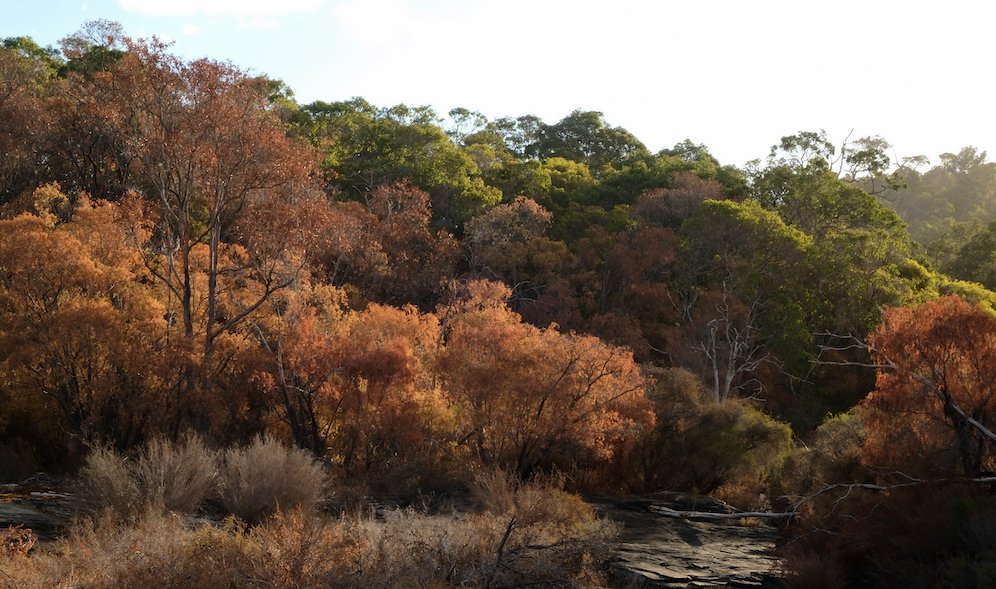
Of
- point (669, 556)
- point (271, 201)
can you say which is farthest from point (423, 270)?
point (669, 556)

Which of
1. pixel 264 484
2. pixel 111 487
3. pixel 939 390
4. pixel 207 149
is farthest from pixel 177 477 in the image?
pixel 939 390

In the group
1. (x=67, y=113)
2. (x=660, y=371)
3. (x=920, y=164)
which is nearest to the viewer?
(x=660, y=371)

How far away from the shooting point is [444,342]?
102 ft

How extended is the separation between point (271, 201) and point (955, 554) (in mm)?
19561

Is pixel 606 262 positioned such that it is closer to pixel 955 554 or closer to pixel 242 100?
pixel 242 100

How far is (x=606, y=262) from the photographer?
41250 mm

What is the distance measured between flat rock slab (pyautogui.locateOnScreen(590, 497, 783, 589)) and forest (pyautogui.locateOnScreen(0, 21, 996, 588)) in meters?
0.87

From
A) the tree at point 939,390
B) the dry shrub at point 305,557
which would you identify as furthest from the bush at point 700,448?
the dry shrub at point 305,557

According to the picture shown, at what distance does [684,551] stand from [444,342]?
14.7 m

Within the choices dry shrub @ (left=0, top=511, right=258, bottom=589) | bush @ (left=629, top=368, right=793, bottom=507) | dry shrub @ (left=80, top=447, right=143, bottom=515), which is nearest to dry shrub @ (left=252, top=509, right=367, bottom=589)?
dry shrub @ (left=0, top=511, right=258, bottom=589)

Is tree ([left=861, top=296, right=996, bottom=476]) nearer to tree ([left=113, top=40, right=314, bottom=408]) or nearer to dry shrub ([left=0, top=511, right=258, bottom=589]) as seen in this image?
dry shrub ([left=0, top=511, right=258, bottom=589])

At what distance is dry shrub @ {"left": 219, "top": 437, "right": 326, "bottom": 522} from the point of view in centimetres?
1648

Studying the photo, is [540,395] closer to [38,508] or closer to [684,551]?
[684,551]

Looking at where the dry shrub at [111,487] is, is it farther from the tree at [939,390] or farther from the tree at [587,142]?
the tree at [587,142]
